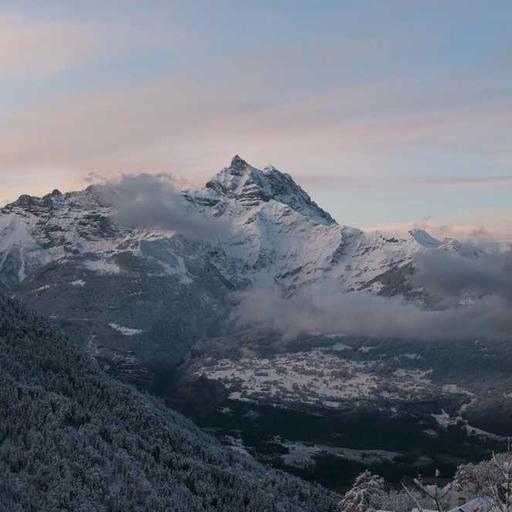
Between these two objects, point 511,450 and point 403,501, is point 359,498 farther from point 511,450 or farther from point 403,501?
point 511,450

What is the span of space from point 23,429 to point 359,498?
3713 inches

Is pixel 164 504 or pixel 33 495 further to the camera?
pixel 164 504

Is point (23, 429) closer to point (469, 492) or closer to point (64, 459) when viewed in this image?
point (64, 459)

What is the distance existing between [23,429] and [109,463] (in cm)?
2201

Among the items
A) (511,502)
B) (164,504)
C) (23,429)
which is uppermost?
(511,502)

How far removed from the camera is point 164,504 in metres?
190

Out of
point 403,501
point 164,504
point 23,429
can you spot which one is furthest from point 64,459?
point 403,501

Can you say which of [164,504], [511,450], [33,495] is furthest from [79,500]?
[511,450]

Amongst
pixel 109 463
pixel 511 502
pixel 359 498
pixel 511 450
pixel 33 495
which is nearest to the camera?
pixel 511 502

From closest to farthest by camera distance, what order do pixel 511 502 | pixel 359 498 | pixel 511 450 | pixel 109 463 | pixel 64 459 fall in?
pixel 511 502 < pixel 511 450 < pixel 359 498 < pixel 64 459 < pixel 109 463

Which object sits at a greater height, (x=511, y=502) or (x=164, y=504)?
(x=511, y=502)

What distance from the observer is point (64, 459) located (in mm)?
185250

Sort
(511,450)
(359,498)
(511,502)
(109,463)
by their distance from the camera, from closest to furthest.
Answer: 1. (511,502)
2. (511,450)
3. (359,498)
4. (109,463)

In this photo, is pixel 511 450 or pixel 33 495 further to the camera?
pixel 33 495
